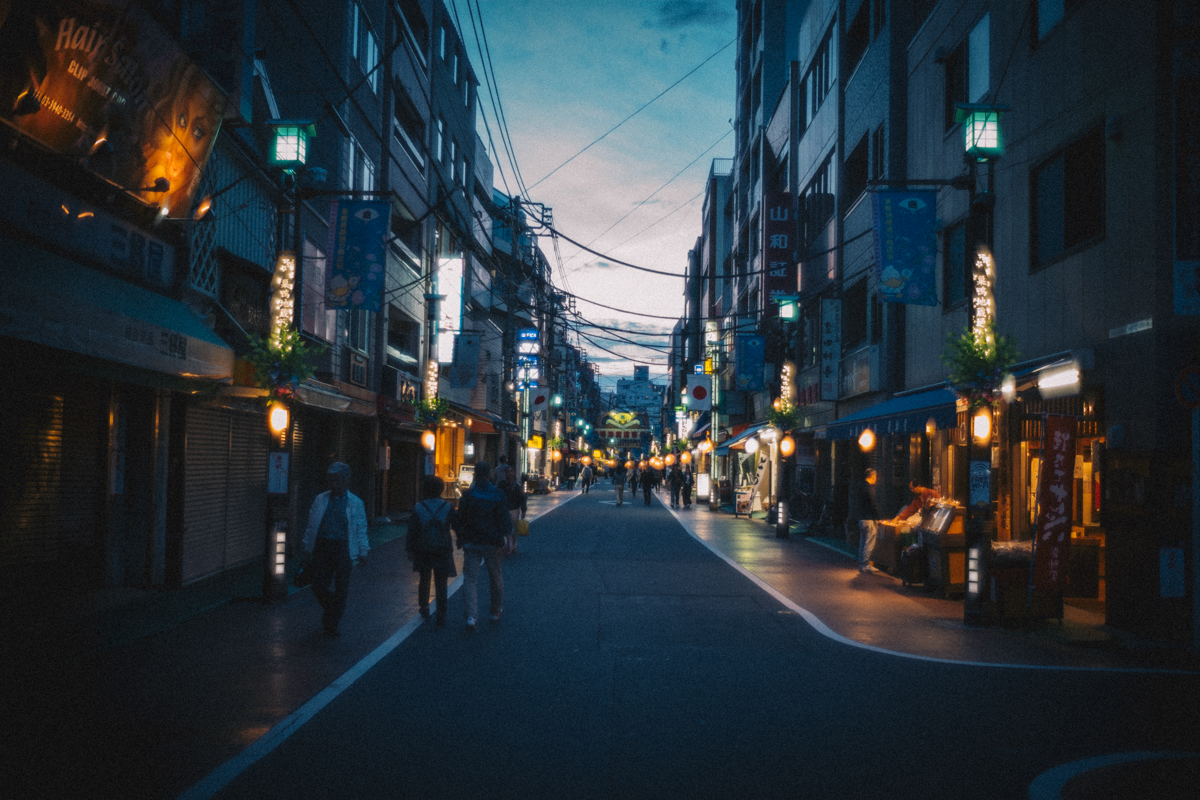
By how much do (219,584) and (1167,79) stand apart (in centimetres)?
1468

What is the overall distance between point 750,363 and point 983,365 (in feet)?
80.8

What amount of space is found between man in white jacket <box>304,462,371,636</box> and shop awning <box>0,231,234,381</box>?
2.60 meters

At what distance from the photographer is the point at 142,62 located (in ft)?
35.6

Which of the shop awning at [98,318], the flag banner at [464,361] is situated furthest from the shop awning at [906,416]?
the flag banner at [464,361]

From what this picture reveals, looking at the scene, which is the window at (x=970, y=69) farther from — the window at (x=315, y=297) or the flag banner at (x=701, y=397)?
the flag banner at (x=701, y=397)

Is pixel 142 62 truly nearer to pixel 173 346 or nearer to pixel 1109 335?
pixel 173 346

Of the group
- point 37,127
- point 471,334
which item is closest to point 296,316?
point 37,127

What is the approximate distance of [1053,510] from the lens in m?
11.1

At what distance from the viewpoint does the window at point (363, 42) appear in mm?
22703

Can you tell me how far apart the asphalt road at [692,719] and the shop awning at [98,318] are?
172 inches

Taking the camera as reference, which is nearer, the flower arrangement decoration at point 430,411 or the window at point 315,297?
the window at point 315,297

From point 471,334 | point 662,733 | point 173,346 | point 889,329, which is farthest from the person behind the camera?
point 471,334

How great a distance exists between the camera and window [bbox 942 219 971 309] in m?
18.4

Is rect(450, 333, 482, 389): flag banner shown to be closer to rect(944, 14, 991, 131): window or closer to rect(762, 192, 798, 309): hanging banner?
rect(762, 192, 798, 309): hanging banner
